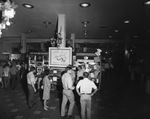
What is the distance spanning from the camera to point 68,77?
3762 millimetres

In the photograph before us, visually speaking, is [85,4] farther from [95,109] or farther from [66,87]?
[95,109]

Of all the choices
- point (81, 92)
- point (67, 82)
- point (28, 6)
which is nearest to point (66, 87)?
point (67, 82)

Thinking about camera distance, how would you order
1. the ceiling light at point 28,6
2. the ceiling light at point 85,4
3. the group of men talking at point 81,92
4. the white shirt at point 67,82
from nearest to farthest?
1. the group of men talking at point 81,92
2. the white shirt at point 67,82
3. the ceiling light at point 85,4
4. the ceiling light at point 28,6

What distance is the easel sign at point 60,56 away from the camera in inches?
229

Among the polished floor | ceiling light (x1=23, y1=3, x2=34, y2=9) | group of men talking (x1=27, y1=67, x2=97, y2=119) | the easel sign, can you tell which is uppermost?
ceiling light (x1=23, y1=3, x2=34, y2=9)

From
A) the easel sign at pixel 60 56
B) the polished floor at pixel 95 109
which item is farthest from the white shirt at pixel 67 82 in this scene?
the easel sign at pixel 60 56

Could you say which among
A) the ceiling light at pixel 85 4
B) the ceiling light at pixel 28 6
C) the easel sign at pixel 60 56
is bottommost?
the easel sign at pixel 60 56

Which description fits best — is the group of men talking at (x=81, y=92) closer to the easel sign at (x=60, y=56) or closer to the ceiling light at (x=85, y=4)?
the easel sign at (x=60, y=56)

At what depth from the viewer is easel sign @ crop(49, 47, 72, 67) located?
5.82 m

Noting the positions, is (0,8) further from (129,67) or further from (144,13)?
(129,67)

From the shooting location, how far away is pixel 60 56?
584 centimetres

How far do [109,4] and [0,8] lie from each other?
3.52 meters

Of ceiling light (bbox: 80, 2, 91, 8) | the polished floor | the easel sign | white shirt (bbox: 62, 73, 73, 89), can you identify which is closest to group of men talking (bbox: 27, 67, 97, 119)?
white shirt (bbox: 62, 73, 73, 89)

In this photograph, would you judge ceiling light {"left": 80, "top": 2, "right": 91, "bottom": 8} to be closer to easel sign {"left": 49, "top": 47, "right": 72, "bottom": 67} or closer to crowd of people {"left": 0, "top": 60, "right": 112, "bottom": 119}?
easel sign {"left": 49, "top": 47, "right": 72, "bottom": 67}
